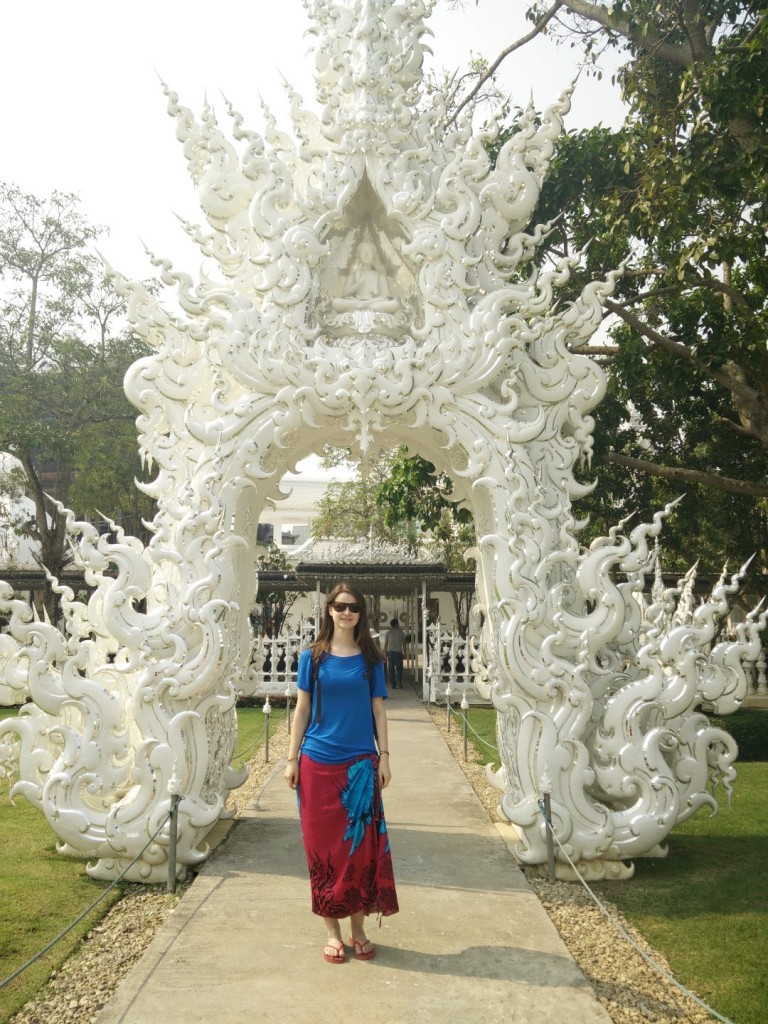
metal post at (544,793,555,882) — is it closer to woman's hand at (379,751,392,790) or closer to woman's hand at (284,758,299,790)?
woman's hand at (379,751,392,790)

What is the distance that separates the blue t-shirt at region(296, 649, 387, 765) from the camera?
335 centimetres

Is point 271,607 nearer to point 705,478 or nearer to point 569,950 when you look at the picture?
point 705,478

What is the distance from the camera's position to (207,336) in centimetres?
511

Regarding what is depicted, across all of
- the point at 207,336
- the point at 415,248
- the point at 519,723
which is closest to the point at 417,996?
the point at 519,723

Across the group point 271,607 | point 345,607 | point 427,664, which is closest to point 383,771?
point 345,607

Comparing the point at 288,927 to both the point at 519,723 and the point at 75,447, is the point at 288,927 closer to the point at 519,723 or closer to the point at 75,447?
the point at 519,723

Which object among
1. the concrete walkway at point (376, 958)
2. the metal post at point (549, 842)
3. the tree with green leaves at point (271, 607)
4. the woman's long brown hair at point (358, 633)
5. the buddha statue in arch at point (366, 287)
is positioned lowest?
the concrete walkway at point (376, 958)

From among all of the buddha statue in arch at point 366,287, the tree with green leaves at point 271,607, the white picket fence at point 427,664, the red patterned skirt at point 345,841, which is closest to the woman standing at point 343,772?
the red patterned skirt at point 345,841

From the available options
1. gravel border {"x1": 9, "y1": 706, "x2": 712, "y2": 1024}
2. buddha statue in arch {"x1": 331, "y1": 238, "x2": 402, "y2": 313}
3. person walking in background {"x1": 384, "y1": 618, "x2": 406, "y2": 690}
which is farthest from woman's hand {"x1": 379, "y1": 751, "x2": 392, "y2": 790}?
person walking in background {"x1": 384, "y1": 618, "x2": 406, "y2": 690}

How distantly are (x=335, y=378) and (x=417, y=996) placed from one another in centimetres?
314

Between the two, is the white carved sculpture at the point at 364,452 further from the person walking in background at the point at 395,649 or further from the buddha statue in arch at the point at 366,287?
the person walking in background at the point at 395,649

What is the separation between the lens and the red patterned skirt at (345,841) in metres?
3.25

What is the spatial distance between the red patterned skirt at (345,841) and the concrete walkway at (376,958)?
25 cm

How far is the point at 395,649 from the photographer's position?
16.1 meters
